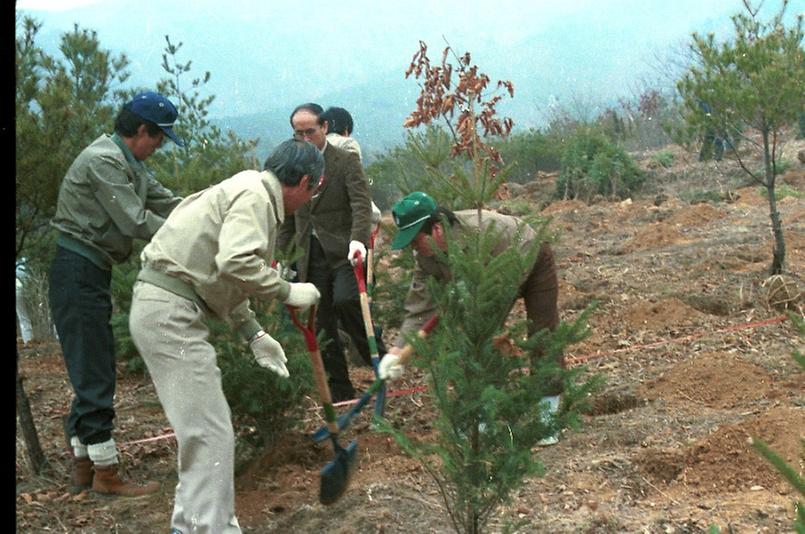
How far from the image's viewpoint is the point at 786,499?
423 cm

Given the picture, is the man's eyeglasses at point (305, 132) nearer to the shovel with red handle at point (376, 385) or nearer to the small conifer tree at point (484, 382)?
the shovel with red handle at point (376, 385)

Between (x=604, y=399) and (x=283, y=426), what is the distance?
2.13 meters

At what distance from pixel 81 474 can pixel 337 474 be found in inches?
55.8

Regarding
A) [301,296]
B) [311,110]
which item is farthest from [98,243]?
[311,110]

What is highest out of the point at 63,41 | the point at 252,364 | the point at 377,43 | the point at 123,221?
the point at 377,43

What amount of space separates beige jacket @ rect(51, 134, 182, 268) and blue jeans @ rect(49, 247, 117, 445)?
113 mm

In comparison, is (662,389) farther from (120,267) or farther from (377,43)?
(377,43)

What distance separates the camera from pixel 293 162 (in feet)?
12.2

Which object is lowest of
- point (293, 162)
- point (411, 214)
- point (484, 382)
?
point (484, 382)

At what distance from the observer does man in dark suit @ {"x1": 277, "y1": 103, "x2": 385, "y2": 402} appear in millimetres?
5980

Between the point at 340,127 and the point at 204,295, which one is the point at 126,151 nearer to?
the point at 204,295

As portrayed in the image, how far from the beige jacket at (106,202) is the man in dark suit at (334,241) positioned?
4.64 feet

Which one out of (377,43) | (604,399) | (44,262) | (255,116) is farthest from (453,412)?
(377,43)

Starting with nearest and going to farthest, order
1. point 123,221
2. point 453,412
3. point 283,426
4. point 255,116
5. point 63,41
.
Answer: point 453,412 → point 123,221 → point 283,426 → point 63,41 → point 255,116
